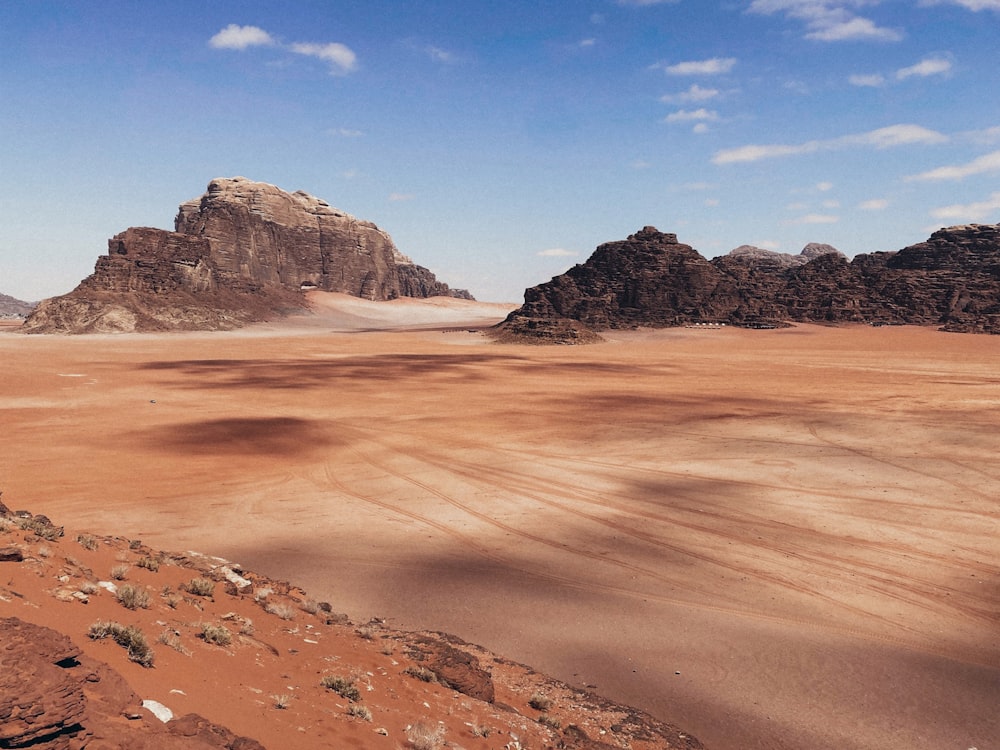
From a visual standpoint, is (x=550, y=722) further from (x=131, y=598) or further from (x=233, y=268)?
(x=233, y=268)

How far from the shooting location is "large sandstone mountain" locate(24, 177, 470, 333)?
91.9 m

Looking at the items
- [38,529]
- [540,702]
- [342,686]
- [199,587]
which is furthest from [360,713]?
[38,529]

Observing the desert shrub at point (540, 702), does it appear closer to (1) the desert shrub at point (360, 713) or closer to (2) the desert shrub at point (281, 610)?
(1) the desert shrub at point (360, 713)

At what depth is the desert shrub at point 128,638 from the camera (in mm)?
5203

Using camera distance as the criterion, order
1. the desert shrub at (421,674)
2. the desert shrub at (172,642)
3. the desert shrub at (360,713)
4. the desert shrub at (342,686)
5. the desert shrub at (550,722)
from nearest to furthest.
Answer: the desert shrub at (360,713), the desert shrub at (172,642), the desert shrub at (342,686), the desert shrub at (550,722), the desert shrub at (421,674)

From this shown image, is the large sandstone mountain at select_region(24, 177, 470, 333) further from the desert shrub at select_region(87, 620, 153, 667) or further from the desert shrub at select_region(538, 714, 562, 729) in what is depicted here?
the desert shrub at select_region(538, 714, 562, 729)

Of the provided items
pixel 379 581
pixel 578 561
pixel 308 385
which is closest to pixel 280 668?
pixel 379 581

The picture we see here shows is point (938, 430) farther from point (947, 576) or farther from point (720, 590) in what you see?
point (720, 590)

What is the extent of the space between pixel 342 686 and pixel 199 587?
115 inches

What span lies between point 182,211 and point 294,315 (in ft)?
164

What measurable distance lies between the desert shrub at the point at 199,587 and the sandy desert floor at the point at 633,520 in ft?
8.11

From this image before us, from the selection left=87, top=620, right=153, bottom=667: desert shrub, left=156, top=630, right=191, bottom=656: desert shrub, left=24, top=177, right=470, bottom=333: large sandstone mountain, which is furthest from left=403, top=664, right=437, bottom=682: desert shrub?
left=24, top=177, right=470, bottom=333: large sandstone mountain

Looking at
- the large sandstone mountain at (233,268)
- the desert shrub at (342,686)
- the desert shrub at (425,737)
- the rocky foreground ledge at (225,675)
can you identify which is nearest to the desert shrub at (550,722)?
the rocky foreground ledge at (225,675)

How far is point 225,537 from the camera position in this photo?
12.6m
